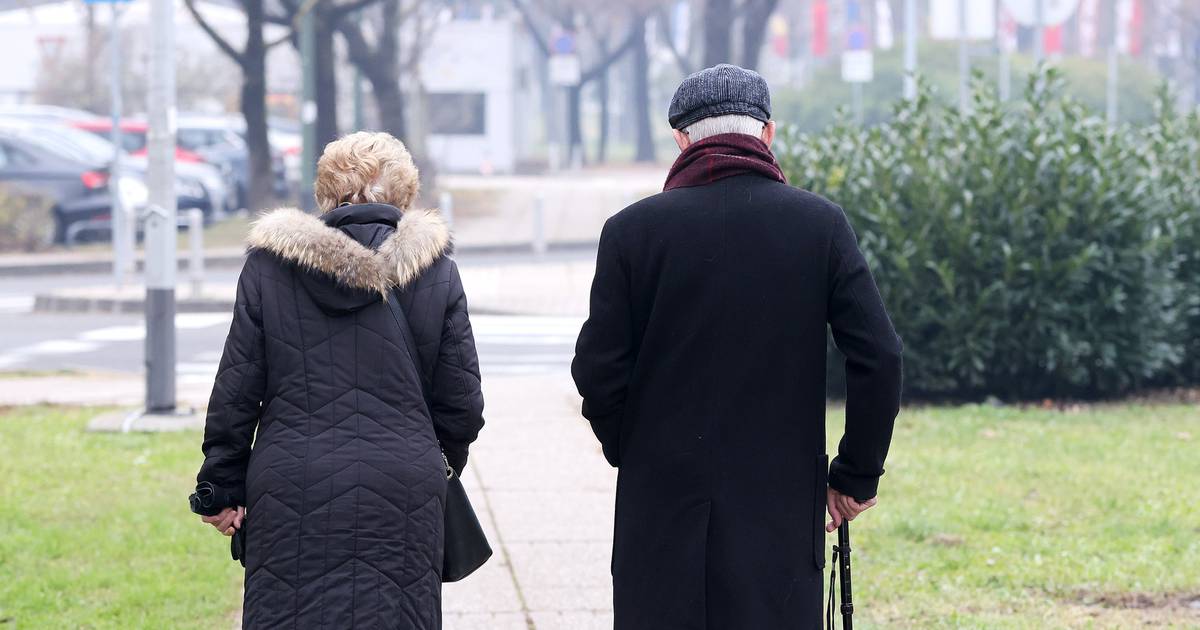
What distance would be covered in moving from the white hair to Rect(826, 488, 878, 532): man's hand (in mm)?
812

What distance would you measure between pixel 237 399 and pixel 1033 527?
4184mm

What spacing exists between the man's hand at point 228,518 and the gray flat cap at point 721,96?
4.33ft

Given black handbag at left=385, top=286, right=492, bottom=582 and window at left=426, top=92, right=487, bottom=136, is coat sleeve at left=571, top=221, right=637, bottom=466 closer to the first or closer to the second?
black handbag at left=385, top=286, right=492, bottom=582

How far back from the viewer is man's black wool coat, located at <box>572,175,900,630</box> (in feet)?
11.5

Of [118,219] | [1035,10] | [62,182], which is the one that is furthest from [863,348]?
[62,182]

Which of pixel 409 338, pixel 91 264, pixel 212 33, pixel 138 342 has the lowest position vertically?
pixel 138 342

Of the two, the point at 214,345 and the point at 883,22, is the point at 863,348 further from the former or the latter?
the point at 883,22

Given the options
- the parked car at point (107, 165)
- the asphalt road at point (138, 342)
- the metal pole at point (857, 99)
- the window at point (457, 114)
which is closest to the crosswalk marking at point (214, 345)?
the asphalt road at point (138, 342)

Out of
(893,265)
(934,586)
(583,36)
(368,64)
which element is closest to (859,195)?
(893,265)

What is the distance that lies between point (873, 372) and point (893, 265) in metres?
7.00

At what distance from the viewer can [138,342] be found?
15211 millimetres

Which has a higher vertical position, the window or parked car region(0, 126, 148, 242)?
the window

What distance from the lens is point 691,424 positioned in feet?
11.5

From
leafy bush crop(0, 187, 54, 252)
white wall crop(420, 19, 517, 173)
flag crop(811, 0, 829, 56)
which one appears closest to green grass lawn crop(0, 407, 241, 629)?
leafy bush crop(0, 187, 54, 252)
